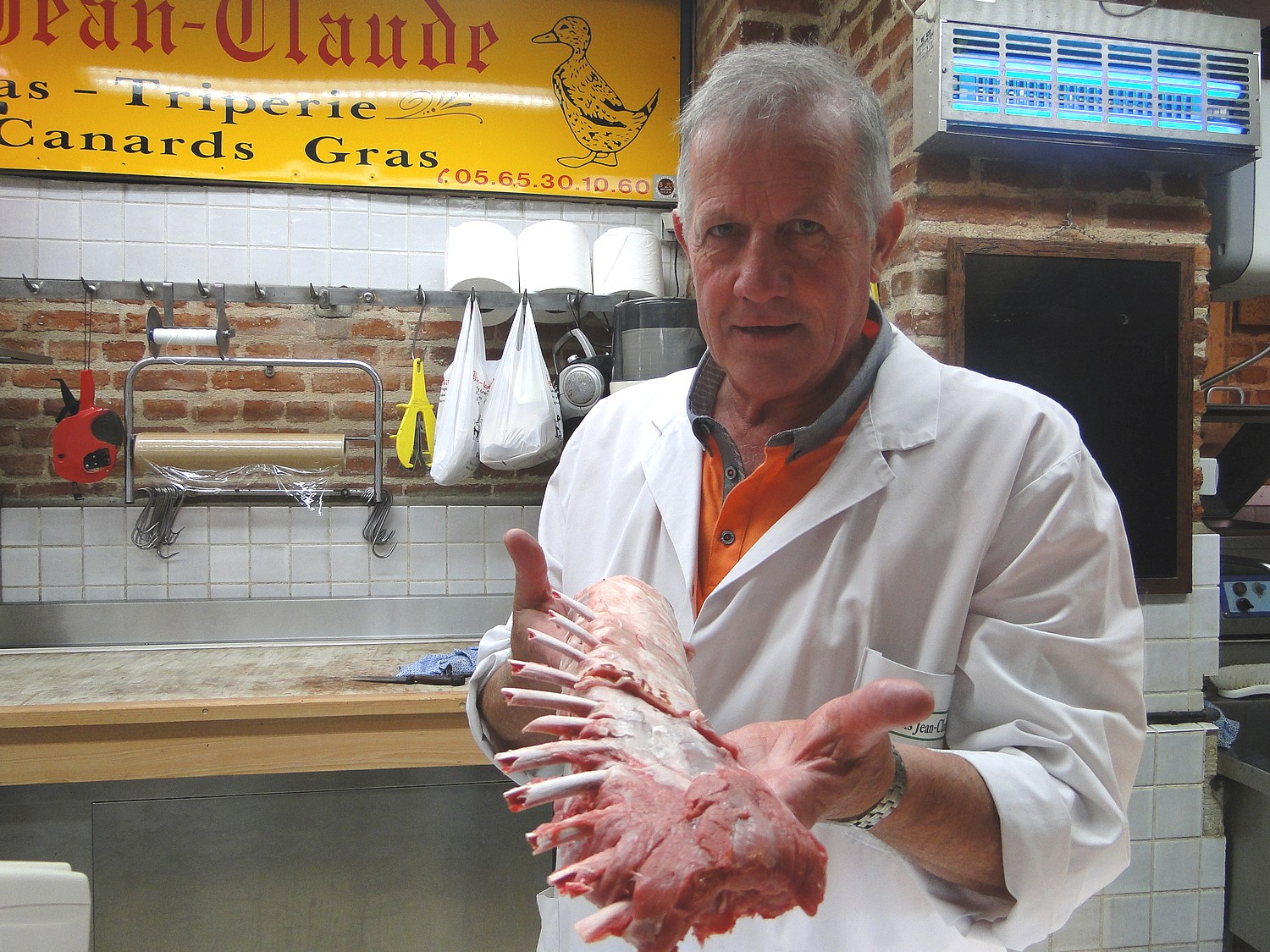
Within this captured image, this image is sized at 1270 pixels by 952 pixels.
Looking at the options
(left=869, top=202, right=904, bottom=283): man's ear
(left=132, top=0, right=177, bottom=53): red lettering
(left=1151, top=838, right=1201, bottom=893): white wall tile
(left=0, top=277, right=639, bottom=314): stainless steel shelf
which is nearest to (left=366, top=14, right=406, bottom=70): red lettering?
(left=132, top=0, right=177, bottom=53): red lettering

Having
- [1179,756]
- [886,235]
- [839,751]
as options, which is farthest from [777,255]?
[1179,756]

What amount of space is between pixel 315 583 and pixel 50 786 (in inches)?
40.5

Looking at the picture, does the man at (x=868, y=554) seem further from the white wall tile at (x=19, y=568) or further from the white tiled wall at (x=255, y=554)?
the white wall tile at (x=19, y=568)

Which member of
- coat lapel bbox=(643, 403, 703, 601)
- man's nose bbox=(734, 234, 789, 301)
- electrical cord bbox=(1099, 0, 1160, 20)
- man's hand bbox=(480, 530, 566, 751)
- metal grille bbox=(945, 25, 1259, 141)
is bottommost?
man's hand bbox=(480, 530, 566, 751)

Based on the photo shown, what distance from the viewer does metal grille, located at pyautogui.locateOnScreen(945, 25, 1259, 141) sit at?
2.02 metres

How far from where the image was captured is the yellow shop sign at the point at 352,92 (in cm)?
300

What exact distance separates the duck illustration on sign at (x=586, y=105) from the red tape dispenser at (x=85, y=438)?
183 cm

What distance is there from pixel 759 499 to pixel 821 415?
138 mm

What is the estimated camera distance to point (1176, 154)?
2.13m

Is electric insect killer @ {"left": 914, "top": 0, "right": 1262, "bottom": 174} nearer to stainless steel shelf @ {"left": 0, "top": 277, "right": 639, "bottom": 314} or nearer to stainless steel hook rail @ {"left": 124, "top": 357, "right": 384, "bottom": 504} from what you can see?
stainless steel shelf @ {"left": 0, "top": 277, "right": 639, "bottom": 314}

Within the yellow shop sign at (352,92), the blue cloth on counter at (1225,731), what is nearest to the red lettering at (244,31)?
the yellow shop sign at (352,92)

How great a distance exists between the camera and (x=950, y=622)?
40.3 inches

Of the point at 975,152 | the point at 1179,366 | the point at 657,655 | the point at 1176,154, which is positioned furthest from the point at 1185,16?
the point at 657,655

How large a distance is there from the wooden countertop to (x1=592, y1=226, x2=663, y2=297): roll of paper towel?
1.51 metres
